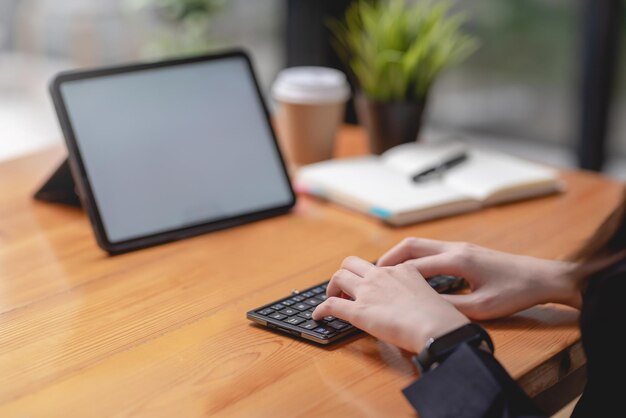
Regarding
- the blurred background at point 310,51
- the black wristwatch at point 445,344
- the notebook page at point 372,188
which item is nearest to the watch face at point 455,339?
the black wristwatch at point 445,344

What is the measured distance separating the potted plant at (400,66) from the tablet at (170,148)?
1.08 feet

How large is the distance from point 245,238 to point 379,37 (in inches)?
24.4

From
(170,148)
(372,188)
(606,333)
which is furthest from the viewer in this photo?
(372,188)

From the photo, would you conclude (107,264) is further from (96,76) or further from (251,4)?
(251,4)

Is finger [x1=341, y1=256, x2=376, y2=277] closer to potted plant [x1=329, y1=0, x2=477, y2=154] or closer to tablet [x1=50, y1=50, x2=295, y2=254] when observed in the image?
tablet [x1=50, y1=50, x2=295, y2=254]

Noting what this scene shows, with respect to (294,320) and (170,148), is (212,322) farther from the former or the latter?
(170,148)

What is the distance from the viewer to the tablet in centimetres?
130

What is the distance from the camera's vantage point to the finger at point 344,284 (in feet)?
3.37

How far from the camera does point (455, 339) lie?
2.98ft

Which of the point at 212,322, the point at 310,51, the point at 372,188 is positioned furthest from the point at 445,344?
the point at 310,51

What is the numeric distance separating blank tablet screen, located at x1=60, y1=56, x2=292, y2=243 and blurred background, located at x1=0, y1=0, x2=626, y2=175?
1420 millimetres

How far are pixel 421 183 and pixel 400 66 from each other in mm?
272

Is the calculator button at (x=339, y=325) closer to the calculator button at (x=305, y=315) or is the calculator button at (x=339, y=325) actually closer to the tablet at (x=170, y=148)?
the calculator button at (x=305, y=315)

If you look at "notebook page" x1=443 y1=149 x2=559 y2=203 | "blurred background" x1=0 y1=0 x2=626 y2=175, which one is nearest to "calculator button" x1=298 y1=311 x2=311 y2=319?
"notebook page" x1=443 y1=149 x2=559 y2=203
